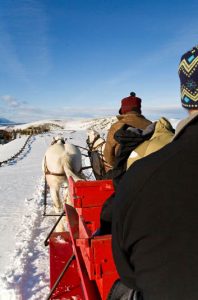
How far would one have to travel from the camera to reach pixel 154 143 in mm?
2752

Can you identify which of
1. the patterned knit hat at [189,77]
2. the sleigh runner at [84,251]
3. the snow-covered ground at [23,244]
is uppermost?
the patterned knit hat at [189,77]

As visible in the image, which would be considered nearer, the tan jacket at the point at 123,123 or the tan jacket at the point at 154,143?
the tan jacket at the point at 154,143

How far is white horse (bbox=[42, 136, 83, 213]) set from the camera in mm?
6970

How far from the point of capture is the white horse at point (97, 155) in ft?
22.6

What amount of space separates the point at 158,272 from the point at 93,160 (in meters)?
6.10

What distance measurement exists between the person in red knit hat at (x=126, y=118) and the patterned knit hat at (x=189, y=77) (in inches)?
133

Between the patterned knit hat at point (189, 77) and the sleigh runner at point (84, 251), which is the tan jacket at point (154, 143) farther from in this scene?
the patterned knit hat at point (189, 77)

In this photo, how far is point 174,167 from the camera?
3.83 feet

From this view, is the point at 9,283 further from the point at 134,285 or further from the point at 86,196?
the point at 134,285

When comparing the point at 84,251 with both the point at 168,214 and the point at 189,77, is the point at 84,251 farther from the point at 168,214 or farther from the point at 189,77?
the point at 189,77

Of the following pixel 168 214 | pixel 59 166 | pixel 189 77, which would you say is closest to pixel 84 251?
pixel 168 214

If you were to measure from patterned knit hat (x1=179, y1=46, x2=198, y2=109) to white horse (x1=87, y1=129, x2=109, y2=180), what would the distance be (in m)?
5.49

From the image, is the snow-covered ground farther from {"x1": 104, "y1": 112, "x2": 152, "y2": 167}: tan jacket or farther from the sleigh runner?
{"x1": 104, "y1": 112, "x2": 152, "y2": 167}: tan jacket

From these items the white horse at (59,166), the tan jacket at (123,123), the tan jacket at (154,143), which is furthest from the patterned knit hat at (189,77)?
the white horse at (59,166)
